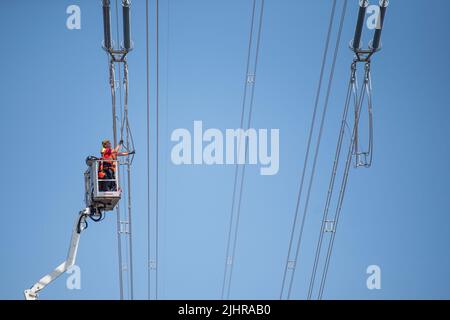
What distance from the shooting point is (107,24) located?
22.3 meters

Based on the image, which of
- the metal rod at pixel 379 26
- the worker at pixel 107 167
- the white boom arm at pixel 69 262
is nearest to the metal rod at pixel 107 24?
the worker at pixel 107 167

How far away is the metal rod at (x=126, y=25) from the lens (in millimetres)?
21781

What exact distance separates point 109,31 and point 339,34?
366 inches

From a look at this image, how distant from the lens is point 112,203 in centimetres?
2119

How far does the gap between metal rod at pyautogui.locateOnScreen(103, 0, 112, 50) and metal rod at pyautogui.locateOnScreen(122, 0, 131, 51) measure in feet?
1.18

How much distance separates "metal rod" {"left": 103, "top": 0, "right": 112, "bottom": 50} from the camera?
72.5 feet

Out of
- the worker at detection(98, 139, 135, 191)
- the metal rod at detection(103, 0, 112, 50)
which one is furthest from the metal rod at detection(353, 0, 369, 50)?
the worker at detection(98, 139, 135, 191)

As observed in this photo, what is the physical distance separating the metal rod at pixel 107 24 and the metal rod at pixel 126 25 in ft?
1.18

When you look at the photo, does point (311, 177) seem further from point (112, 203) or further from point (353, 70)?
point (112, 203)

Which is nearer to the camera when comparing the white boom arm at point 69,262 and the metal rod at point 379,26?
the white boom arm at point 69,262

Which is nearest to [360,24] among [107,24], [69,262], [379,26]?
[379,26]

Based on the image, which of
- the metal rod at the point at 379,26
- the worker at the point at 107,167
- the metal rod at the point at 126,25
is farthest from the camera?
the metal rod at the point at 379,26

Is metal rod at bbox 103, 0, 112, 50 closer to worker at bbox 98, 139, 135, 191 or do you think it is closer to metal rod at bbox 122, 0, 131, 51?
metal rod at bbox 122, 0, 131, 51

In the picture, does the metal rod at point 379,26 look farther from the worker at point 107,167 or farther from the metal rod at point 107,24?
the worker at point 107,167
